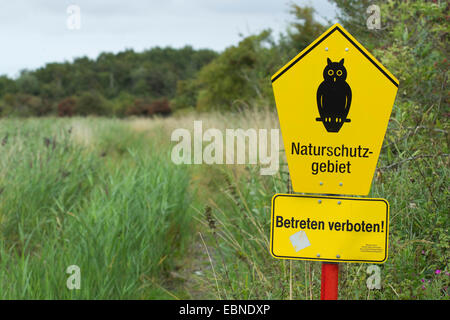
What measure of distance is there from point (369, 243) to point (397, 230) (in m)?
1.46

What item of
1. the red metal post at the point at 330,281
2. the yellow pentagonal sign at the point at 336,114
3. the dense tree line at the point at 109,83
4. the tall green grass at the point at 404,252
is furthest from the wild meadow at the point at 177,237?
the dense tree line at the point at 109,83

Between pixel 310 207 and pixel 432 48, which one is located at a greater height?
pixel 432 48

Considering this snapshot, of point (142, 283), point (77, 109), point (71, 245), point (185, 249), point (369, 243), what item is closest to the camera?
point (369, 243)

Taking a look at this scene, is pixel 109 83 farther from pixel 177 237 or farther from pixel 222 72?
pixel 177 237

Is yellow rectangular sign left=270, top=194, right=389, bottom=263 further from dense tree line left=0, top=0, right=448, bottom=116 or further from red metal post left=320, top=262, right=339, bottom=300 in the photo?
dense tree line left=0, top=0, right=448, bottom=116

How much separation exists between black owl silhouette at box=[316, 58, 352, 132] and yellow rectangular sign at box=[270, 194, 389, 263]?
29 cm

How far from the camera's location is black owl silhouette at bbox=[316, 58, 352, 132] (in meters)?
1.73

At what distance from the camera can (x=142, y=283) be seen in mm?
4273

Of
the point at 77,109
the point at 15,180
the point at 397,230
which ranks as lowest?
the point at 397,230

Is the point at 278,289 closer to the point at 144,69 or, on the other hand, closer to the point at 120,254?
the point at 120,254

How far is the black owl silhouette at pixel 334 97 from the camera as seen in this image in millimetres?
1733

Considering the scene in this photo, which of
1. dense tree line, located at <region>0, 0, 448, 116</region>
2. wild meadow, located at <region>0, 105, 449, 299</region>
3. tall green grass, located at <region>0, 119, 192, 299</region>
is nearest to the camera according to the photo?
wild meadow, located at <region>0, 105, 449, 299</region>

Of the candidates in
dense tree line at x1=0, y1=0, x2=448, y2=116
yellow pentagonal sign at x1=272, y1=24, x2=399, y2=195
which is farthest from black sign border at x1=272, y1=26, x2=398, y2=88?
dense tree line at x1=0, y1=0, x2=448, y2=116

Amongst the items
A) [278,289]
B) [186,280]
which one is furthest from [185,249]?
[278,289]
